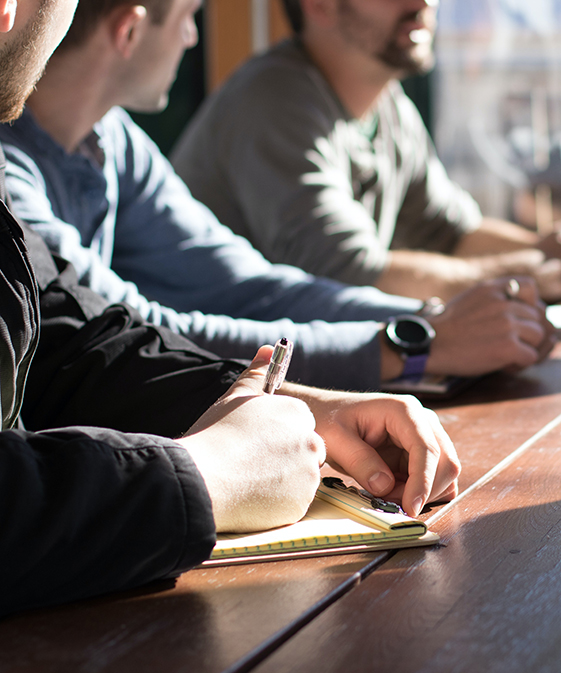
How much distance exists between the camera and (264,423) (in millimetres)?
596

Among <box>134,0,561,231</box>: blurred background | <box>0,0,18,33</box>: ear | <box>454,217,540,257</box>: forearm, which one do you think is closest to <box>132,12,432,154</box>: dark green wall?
<box>134,0,561,231</box>: blurred background

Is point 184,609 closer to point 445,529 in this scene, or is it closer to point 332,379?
point 445,529

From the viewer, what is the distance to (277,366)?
662mm

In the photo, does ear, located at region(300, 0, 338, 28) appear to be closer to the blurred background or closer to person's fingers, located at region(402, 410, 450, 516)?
person's fingers, located at region(402, 410, 450, 516)

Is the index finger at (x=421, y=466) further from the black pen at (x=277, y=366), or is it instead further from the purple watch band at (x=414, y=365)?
the purple watch band at (x=414, y=365)

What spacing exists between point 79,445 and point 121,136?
103 cm

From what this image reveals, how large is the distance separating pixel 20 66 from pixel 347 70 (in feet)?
4.75

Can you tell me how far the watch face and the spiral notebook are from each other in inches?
20.8

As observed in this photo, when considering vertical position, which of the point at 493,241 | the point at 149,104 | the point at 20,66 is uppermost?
the point at 20,66

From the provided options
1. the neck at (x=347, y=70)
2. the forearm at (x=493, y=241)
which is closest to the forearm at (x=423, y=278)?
the forearm at (x=493, y=241)

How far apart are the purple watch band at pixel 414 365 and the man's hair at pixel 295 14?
139cm

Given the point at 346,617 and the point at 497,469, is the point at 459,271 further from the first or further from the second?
the point at 346,617

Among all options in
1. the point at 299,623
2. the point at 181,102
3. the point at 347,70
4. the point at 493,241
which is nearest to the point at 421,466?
the point at 299,623

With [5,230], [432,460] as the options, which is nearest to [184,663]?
[432,460]
